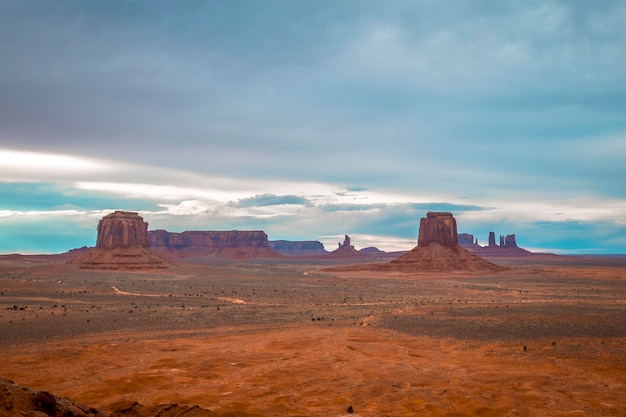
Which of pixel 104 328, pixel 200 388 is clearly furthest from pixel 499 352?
pixel 104 328

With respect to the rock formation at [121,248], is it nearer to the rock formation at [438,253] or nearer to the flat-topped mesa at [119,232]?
the flat-topped mesa at [119,232]

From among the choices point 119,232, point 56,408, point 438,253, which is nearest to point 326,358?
point 56,408

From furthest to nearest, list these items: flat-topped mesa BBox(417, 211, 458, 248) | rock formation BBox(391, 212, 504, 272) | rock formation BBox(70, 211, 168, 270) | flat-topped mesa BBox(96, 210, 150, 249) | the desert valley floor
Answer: flat-topped mesa BBox(417, 211, 458, 248) → flat-topped mesa BBox(96, 210, 150, 249) → rock formation BBox(391, 212, 504, 272) → rock formation BBox(70, 211, 168, 270) → the desert valley floor

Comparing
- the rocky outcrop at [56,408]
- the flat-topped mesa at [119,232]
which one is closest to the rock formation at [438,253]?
the flat-topped mesa at [119,232]

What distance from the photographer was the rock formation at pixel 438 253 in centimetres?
11088

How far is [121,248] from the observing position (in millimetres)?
118312

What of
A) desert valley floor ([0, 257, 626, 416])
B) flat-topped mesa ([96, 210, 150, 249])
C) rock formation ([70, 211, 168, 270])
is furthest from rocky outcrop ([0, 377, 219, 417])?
flat-topped mesa ([96, 210, 150, 249])

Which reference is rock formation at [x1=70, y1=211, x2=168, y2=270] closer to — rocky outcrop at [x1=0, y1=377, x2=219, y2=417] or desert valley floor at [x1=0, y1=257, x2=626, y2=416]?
desert valley floor at [x1=0, y1=257, x2=626, y2=416]

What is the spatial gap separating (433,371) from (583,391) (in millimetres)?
5065

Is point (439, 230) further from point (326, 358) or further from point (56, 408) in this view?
point (56, 408)

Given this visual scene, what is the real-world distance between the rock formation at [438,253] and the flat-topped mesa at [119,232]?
6893 cm

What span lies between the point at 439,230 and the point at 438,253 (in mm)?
9131

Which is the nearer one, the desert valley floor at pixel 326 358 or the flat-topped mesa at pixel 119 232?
the desert valley floor at pixel 326 358

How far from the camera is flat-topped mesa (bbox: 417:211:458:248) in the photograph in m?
124
